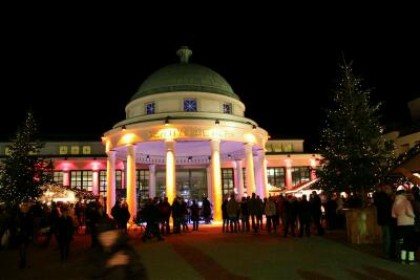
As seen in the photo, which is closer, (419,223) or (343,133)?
(419,223)

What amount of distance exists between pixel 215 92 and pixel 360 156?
1309cm

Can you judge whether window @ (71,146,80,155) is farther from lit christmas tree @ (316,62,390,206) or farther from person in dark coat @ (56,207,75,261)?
person in dark coat @ (56,207,75,261)

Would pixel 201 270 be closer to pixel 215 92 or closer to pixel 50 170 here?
pixel 215 92

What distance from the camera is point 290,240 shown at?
16.9 metres

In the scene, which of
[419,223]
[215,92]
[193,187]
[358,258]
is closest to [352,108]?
[215,92]

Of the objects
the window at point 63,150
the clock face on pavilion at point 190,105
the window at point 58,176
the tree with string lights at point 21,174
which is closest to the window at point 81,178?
the window at point 58,176

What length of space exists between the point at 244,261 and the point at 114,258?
6.65 metres

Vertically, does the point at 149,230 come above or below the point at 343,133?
below

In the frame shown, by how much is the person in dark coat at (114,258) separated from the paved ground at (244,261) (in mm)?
4038

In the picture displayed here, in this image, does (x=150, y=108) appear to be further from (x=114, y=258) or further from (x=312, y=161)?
(x=114, y=258)

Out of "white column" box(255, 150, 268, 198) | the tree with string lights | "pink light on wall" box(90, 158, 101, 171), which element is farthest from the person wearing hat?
"pink light on wall" box(90, 158, 101, 171)

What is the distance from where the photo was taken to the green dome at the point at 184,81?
33.9 meters

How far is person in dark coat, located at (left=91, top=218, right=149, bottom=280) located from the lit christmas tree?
71.5 feet

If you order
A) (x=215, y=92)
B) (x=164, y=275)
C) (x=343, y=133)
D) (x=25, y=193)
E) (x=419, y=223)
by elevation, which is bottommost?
(x=164, y=275)
